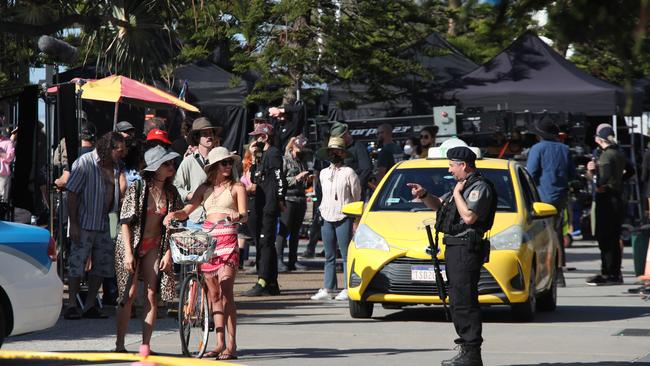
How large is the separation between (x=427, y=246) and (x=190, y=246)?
10.9 ft

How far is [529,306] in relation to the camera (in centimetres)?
1320

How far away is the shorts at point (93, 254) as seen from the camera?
43.6 feet

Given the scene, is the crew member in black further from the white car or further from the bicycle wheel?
the white car

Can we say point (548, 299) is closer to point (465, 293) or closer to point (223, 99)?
point (465, 293)

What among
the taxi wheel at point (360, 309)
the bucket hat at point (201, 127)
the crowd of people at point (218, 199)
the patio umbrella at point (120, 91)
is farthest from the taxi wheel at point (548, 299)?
the patio umbrella at point (120, 91)

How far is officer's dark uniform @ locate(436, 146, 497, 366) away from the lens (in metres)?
9.91

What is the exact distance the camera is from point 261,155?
17.4 m

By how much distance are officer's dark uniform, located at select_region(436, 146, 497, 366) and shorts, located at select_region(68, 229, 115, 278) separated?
441 cm

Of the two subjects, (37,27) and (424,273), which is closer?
(37,27)

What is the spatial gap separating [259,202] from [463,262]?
668 centimetres

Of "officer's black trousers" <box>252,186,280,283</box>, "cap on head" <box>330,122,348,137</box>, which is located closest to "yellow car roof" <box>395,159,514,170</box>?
"cap on head" <box>330,122,348,137</box>

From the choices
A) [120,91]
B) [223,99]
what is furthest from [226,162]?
[223,99]

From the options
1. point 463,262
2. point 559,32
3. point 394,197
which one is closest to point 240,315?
point 394,197

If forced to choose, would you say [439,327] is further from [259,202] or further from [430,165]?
[259,202]
